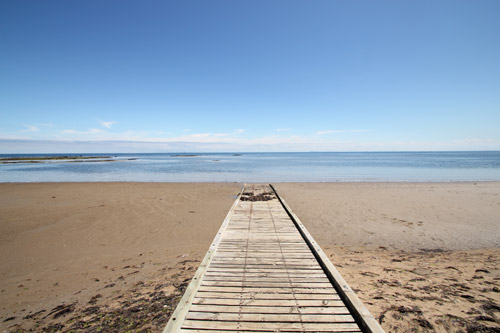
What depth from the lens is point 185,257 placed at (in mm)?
7082

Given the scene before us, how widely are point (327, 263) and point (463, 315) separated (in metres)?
2.27

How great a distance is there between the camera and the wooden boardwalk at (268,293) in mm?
3209

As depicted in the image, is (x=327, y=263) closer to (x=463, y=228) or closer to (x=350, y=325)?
(x=350, y=325)

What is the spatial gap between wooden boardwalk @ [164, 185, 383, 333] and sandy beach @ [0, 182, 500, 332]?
2.92 feet

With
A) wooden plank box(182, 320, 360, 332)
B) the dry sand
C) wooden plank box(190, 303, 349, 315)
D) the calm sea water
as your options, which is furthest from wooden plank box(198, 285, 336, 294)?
the calm sea water

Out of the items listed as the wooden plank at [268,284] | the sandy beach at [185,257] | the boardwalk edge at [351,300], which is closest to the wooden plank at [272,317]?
the boardwalk edge at [351,300]

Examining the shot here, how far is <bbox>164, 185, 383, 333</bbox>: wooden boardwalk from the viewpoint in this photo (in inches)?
126

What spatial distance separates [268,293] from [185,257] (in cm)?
389

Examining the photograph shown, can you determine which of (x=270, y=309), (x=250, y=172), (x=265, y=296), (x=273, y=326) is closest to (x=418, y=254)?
(x=265, y=296)

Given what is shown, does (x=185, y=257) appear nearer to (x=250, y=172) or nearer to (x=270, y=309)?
(x=270, y=309)

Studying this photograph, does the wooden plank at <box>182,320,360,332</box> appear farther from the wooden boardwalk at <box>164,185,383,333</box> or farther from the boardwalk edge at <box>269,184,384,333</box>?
the boardwalk edge at <box>269,184,384,333</box>

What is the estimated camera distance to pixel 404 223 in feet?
33.6

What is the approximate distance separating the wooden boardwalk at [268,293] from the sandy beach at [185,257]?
0.89 meters

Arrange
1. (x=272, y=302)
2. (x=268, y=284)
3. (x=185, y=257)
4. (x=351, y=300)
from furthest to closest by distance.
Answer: (x=185, y=257)
(x=268, y=284)
(x=272, y=302)
(x=351, y=300)
